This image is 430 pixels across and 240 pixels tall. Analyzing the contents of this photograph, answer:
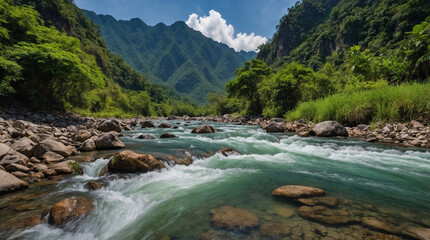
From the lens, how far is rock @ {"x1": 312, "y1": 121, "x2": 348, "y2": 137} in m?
10.8

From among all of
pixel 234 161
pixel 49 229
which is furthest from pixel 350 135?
pixel 49 229

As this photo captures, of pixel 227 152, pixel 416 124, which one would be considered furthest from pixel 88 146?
pixel 416 124

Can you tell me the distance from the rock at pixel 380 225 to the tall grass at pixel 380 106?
9849 millimetres

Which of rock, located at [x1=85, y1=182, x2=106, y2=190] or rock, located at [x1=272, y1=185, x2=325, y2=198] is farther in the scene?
rock, located at [x1=85, y1=182, x2=106, y2=190]

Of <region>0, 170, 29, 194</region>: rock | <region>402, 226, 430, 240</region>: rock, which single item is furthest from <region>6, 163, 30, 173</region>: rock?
<region>402, 226, 430, 240</region>: rock

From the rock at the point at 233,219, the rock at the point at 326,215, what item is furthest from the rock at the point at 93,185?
the rock at the point at 326,215

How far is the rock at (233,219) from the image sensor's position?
2.51 meters

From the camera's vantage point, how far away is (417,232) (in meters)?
2.28

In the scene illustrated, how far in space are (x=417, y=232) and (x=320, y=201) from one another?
107 centimetres

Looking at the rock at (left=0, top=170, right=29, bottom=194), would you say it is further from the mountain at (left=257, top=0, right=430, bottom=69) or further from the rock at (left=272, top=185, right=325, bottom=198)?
the mountain at (left=257, top=0, right=430, bottom=69)

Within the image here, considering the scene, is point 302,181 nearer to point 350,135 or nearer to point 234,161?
point 234,161

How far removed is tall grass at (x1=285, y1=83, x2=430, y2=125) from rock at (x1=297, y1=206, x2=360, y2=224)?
10029 mm

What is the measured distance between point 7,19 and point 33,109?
20.2 ft

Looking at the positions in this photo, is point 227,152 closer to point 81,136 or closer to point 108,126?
point 81,136
